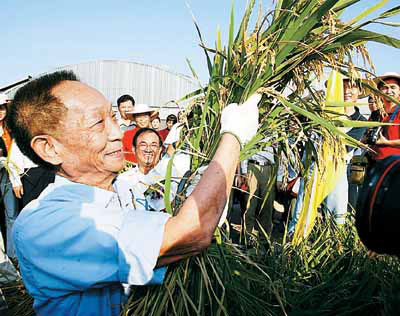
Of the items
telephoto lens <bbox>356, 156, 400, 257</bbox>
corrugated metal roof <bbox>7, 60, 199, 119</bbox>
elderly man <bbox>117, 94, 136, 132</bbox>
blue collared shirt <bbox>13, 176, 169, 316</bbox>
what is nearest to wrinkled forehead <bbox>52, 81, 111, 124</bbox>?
blue collared shirt <bbox>13, 176, 169, 316</bbox>

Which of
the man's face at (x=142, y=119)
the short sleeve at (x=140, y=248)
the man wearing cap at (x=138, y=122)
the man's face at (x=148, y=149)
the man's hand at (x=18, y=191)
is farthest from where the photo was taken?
the man's face at (x=142, y=119)

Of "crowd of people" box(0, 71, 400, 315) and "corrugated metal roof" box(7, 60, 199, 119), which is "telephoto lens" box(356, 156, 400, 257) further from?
"corrugated metal roof" box(7, 60, 199, 119)

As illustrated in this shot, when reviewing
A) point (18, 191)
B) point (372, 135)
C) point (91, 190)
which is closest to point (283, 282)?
point (91, 190)

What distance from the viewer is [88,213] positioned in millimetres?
1151

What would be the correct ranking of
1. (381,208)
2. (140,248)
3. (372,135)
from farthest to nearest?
(372,135) < (140,248) < (381,208)

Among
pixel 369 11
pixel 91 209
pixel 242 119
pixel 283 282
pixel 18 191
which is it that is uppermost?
pixel 369 11

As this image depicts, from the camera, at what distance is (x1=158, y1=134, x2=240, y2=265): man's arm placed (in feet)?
3.69

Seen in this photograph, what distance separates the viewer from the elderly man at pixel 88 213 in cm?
112

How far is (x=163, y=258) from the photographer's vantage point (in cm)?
116

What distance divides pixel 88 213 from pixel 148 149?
220 centimetres

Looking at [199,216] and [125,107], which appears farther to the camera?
[125,107]

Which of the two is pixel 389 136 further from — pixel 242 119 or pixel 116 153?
pixel 116 153

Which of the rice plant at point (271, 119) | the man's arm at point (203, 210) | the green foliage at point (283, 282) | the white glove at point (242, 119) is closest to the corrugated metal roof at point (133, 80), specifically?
the green foliage at point (283, 282)

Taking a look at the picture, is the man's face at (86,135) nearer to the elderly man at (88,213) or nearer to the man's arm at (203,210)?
the elderly man at (88,213)
